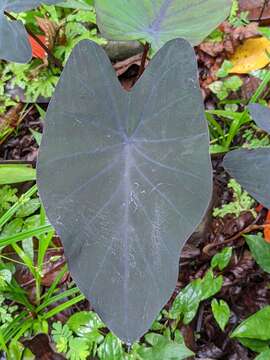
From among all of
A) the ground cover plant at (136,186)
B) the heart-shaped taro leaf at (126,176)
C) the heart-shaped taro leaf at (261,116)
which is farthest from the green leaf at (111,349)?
the heart-shaped taro leaf at (261,116)

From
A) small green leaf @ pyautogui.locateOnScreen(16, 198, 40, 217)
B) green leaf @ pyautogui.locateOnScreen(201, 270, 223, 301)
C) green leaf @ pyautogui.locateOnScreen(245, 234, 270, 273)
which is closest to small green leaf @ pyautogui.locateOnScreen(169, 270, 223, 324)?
green leaf @ pyautogui.locateOnScreen(201, 270, 223, 301)

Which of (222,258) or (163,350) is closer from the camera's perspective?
(163,350)

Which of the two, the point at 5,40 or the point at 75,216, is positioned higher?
the point at 5,40

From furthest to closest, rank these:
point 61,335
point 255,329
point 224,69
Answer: point 224,69 → point 61,335 → point 255,329

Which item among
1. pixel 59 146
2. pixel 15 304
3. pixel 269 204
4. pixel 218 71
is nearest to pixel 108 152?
pixel 59 146

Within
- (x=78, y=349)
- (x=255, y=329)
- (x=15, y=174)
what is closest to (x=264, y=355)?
(x=255, y=329)

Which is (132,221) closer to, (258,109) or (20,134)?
(258,109)

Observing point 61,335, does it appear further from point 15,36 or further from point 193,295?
point 15,36
